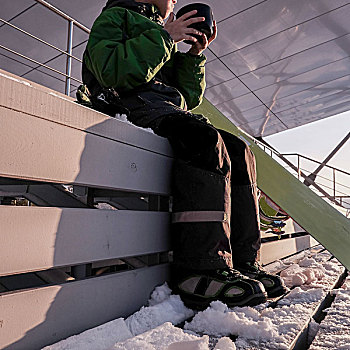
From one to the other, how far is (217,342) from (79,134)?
1.23 feet

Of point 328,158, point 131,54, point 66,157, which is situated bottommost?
point 66,157

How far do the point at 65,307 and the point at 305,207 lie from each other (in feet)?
3.17

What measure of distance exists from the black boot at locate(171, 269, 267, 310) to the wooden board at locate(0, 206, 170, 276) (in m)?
0.10

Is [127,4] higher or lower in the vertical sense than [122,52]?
higher

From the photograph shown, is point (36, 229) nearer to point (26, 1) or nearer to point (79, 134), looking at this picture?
point (79, 134)

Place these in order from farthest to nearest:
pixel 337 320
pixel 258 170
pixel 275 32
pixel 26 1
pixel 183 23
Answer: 1. pixel 275 32
2. pixel 26 1
3. pixel 258 170
4. pixel 183 23
5. pixel 337 320

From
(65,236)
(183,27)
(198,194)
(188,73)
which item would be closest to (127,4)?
(183,27)

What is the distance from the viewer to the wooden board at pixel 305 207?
4.11ft

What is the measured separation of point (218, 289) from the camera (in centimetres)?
76

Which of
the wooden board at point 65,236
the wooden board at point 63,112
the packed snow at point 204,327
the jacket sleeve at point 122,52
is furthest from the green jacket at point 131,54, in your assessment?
the packed snow at point 204,327

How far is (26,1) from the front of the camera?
3.09 meters

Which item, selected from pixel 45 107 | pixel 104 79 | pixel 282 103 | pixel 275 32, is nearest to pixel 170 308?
pixel 45 107

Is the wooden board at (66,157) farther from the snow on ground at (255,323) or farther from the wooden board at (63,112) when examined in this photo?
the snow on ground at (255,323)

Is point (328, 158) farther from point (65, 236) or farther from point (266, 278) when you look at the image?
point (65, 236)
